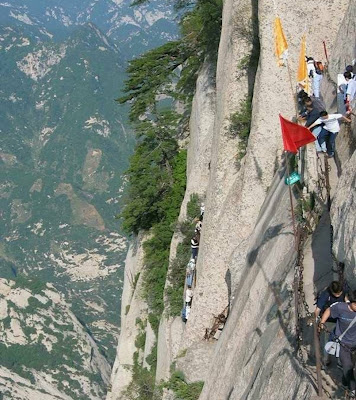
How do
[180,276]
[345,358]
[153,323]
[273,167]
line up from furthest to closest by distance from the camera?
1. [153,323]
2. [180,276]
3. [273,167]
4. [345,358]

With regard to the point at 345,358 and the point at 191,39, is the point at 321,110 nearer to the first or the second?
the point at 345,358

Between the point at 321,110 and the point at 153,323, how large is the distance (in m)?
21.4

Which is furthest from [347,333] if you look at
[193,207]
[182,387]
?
[193,207]

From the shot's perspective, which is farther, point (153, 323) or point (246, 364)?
point (153, 323)

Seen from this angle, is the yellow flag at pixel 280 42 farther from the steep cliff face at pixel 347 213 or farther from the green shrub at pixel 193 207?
the green shrub at pixel 193 207

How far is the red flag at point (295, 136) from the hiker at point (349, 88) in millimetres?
1710

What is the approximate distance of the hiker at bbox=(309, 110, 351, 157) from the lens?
17.3 m

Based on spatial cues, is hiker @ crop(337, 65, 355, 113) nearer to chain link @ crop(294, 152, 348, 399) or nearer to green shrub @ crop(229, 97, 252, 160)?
chain link @ crop(294, 152, 348, 399)

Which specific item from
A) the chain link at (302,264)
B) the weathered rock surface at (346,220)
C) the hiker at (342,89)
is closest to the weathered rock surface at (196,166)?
the chain link at (302,264)

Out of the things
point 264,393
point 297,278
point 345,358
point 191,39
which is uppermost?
point 191,39

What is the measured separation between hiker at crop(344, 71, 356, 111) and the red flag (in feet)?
5.61

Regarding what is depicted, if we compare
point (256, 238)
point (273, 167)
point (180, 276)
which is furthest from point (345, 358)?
point (180, 276)

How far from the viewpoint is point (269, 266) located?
63.7ft

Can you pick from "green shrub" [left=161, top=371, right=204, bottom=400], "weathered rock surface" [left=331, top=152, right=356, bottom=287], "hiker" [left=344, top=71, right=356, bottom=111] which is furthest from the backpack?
"green shrub" [left=161, top=371, right=204, bottom=400]
